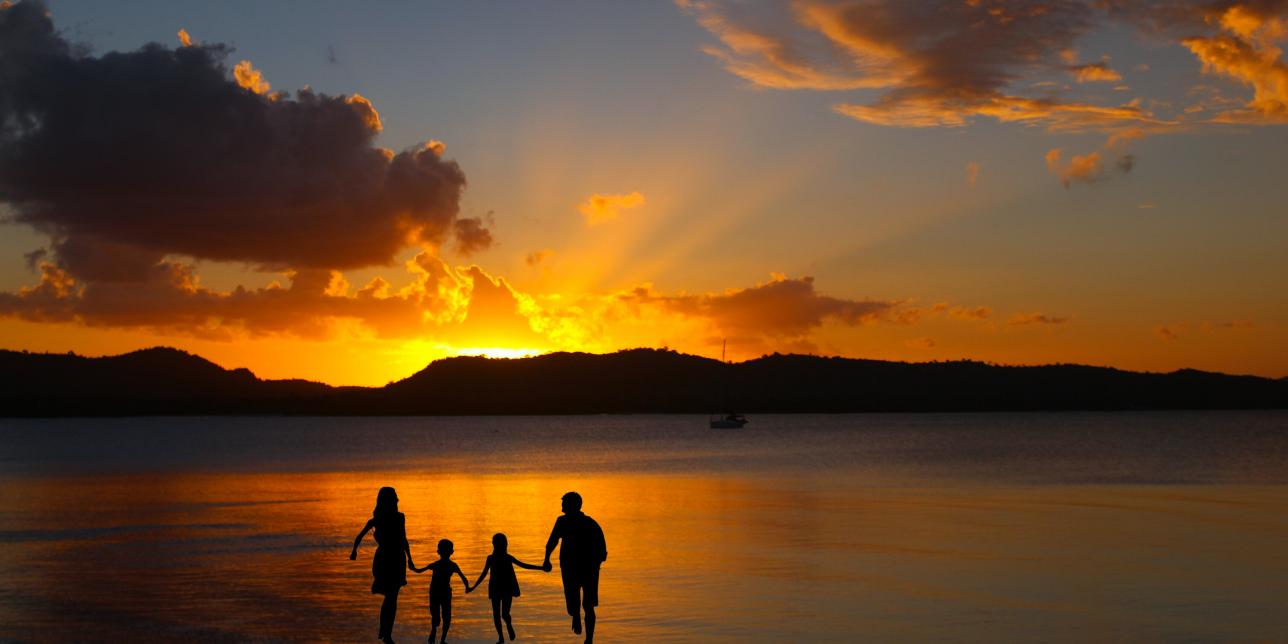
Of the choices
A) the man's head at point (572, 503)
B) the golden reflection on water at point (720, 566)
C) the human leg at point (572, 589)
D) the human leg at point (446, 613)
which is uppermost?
the man's head at point (572, 503)

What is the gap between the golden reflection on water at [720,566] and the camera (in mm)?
19594

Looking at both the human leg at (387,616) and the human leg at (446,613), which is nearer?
the human leg at (387,616)

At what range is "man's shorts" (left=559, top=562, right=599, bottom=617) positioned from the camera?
54.5ft

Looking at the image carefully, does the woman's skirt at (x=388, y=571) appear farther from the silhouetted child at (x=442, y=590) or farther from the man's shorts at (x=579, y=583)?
the man's shorts at (x=579, y=583)

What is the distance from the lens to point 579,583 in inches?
659

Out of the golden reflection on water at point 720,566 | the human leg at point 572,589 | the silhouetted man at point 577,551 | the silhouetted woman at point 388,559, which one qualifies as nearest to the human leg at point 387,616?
the silhouetted woman at point 388,559

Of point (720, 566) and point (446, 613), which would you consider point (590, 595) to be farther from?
point (720, 566)

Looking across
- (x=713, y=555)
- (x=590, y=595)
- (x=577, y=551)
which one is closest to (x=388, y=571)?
(x=577, y=551)

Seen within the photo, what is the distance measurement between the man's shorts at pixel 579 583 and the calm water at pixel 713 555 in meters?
A: 1.40

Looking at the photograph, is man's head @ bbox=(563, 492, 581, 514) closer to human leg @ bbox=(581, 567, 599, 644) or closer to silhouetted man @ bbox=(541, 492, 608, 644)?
silhouetted man @ bbox=(541, 492, 608, 644)

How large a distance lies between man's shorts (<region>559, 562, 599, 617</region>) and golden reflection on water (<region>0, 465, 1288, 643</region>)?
153 centimetres

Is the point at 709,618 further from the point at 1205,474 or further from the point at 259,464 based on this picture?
the point at 259,464

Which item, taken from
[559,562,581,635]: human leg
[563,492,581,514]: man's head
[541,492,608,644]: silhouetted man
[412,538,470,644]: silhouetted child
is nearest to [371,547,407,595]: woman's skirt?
[412,538,470,644]: silhouetted child

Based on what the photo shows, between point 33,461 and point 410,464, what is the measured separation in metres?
30.8
